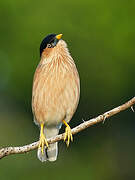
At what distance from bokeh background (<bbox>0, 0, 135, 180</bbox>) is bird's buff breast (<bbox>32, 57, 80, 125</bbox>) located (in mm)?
4147

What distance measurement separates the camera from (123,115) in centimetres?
1288

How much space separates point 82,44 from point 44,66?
4940mm

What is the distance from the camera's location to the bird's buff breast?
777cm

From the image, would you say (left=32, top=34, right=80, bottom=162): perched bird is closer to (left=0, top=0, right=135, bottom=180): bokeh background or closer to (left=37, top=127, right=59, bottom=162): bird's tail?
(left=37, top=127, right=59, bottom=162): bird's tail

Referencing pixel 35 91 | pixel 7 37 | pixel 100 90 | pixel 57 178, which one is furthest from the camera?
pixel 7 37

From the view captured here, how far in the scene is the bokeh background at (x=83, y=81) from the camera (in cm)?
1261

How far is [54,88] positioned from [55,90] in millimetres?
26

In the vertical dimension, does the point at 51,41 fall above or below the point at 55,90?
above

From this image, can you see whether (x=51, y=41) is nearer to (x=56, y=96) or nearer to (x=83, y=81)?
(x=56, y=96)

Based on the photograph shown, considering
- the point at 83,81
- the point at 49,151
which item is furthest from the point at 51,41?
the point at 83,81

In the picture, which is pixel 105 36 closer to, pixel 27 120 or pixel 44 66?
pixel 27 120

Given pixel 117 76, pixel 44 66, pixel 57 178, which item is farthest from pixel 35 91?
pixel 117 76

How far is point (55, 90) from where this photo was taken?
7.76m

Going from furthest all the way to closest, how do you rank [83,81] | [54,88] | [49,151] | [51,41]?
[83,81] < [49,151] < [51,41] < [54,88]
